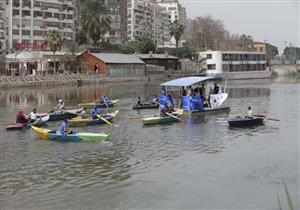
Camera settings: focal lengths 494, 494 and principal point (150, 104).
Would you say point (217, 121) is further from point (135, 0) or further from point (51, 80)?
point (135, 0)

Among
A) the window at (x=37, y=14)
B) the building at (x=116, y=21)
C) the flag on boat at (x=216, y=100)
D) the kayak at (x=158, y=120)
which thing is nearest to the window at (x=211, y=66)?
the building at (x=116, y=21)

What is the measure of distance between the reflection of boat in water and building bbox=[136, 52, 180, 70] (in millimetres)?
76262

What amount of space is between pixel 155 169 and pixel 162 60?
10814 centimetres

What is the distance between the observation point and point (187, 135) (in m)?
32.2

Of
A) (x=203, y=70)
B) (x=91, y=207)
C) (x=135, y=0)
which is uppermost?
(x=135, y=0)

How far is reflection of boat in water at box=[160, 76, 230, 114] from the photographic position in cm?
4181

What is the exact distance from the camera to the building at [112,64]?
353 feet

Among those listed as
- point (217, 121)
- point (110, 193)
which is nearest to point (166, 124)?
point (217, 121)

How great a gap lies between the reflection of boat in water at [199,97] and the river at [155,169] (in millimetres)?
5876

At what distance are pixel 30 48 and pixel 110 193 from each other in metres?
94.3

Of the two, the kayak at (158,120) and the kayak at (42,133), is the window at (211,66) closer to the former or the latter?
the kayak at (158,120)

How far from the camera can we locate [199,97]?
4238cm

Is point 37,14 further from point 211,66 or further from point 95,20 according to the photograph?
point 211,66

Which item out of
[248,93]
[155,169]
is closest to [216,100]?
[155,169]
